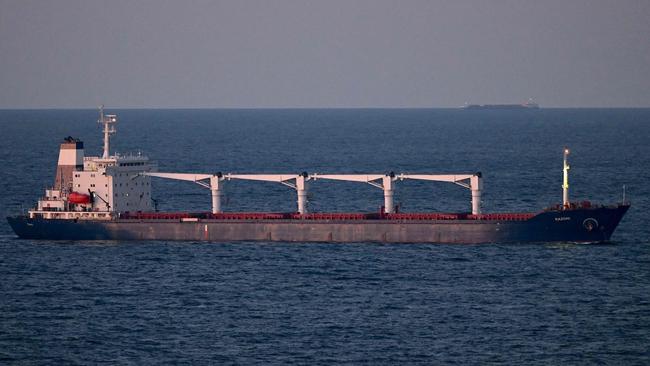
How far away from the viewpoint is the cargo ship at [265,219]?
82750mm

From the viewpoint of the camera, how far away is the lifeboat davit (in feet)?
294

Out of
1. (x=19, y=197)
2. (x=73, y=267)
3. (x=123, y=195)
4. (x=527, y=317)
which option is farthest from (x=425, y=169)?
(x=527, y=317)

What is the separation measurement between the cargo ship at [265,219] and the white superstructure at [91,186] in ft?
0.24

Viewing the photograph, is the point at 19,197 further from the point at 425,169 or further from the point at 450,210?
the point at 425,169

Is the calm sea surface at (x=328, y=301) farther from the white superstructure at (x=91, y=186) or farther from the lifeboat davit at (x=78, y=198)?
the lifeboat davit at (x=78, y=198)

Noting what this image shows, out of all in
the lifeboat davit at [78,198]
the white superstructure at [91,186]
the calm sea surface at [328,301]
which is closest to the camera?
the calm sea surface at [328,301]

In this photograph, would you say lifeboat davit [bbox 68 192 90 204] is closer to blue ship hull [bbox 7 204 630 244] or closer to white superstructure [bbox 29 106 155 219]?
white superstructure [bbox 29 106 155 219]

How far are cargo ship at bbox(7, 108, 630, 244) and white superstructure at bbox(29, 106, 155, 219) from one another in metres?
0.07

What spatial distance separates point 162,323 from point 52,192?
31924 mm

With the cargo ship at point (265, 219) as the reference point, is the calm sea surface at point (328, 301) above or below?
below

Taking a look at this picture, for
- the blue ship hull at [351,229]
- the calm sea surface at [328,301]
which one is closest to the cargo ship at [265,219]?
the blue ship hull at [351,229]

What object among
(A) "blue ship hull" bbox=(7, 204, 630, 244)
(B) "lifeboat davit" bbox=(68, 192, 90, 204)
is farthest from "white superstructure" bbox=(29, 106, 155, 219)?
(A) "blue ship hull" bbox=(7, 204, 630, 244)

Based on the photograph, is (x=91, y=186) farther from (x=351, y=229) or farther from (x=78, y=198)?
(x=351, y=229)

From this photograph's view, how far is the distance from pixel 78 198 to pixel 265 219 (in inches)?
548
